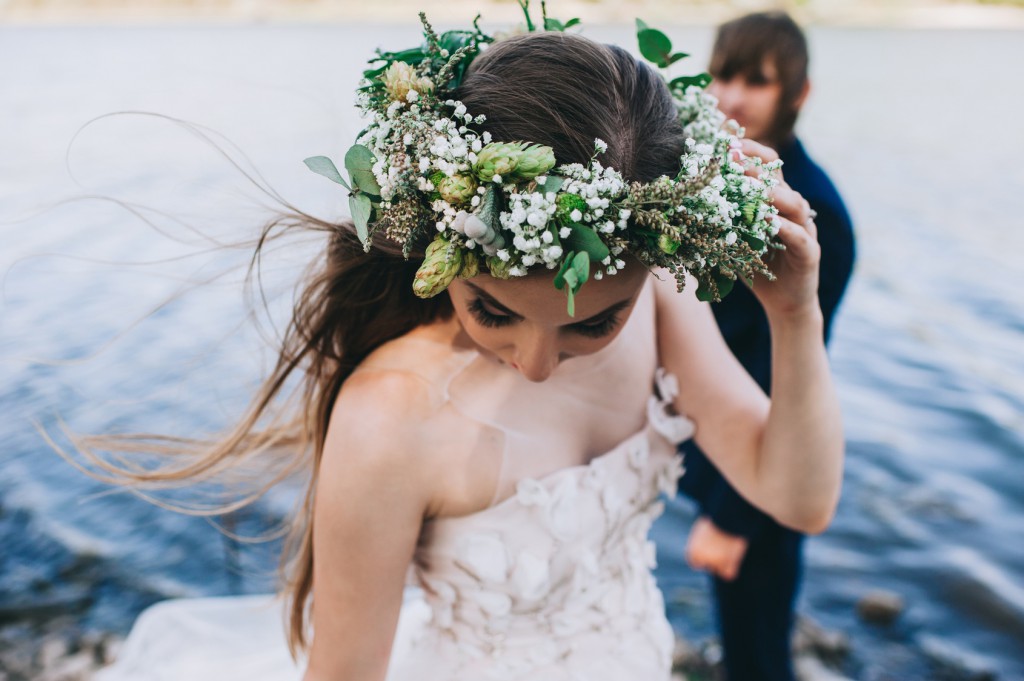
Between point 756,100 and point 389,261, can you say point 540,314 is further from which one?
point 756,100

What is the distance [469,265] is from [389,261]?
484mm

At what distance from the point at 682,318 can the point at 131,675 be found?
7.04ft

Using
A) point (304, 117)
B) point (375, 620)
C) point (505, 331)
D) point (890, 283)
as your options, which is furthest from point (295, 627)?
point (304, 117)

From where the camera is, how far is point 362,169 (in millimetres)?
1363

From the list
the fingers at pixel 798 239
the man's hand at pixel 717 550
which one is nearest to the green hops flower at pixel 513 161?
the fingers at pixel 798 239

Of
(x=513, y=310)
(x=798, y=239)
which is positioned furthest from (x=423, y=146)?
(x=798, y=239)

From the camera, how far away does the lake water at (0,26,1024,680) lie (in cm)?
409

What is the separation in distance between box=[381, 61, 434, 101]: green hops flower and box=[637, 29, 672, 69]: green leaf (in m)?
0.57

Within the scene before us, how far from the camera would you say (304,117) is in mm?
14539

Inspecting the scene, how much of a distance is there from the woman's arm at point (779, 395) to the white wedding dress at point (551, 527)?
0.07 metres

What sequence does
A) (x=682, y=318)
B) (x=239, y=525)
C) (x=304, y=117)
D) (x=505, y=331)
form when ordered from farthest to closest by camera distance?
1. (x=304, y=117)
2. (x=239, y=525)
3. (x=682, y=318)
4. (x=505, y=331)

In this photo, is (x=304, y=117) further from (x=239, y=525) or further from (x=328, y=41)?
(x=328, y=41)

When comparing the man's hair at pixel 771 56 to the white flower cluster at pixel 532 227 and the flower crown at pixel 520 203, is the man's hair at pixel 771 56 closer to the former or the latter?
the flower crown at pixel 520 203

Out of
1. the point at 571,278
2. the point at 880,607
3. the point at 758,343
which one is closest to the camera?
the point at 571,278
